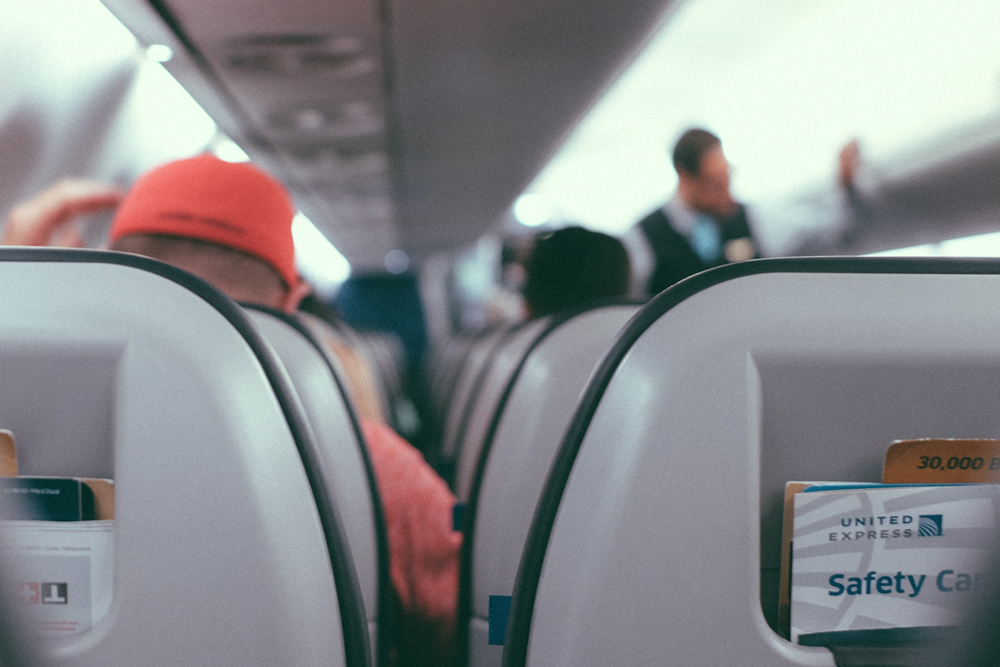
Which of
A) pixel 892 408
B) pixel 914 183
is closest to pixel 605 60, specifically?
pixel 914 183

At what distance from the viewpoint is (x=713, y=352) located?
0.62 meters

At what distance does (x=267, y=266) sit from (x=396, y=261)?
1364cm

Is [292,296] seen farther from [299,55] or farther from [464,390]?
[299,55]

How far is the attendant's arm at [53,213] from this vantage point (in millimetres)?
2268

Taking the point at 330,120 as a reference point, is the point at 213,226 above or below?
below

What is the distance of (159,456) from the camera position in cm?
63

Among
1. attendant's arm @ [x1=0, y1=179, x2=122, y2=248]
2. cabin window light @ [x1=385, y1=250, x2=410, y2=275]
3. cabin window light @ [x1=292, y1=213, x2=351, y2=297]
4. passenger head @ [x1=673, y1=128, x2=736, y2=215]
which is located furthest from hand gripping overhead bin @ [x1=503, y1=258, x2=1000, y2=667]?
cabin window light @ [x1=385, y1=250, x2=410, y2=275]

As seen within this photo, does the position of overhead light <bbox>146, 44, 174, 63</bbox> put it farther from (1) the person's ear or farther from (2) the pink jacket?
(2) the pink jacket

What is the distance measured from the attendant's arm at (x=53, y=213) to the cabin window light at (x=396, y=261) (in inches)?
409

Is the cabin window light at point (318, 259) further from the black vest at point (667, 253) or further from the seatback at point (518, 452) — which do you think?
the seatback at point (518, 452)

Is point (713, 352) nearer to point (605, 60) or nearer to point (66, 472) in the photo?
point (66, 472)

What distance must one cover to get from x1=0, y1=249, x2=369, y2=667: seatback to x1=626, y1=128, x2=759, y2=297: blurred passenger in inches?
81.6

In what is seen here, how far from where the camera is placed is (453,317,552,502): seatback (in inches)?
65.5

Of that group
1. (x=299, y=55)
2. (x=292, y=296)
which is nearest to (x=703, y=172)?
(x=292, y=296)
